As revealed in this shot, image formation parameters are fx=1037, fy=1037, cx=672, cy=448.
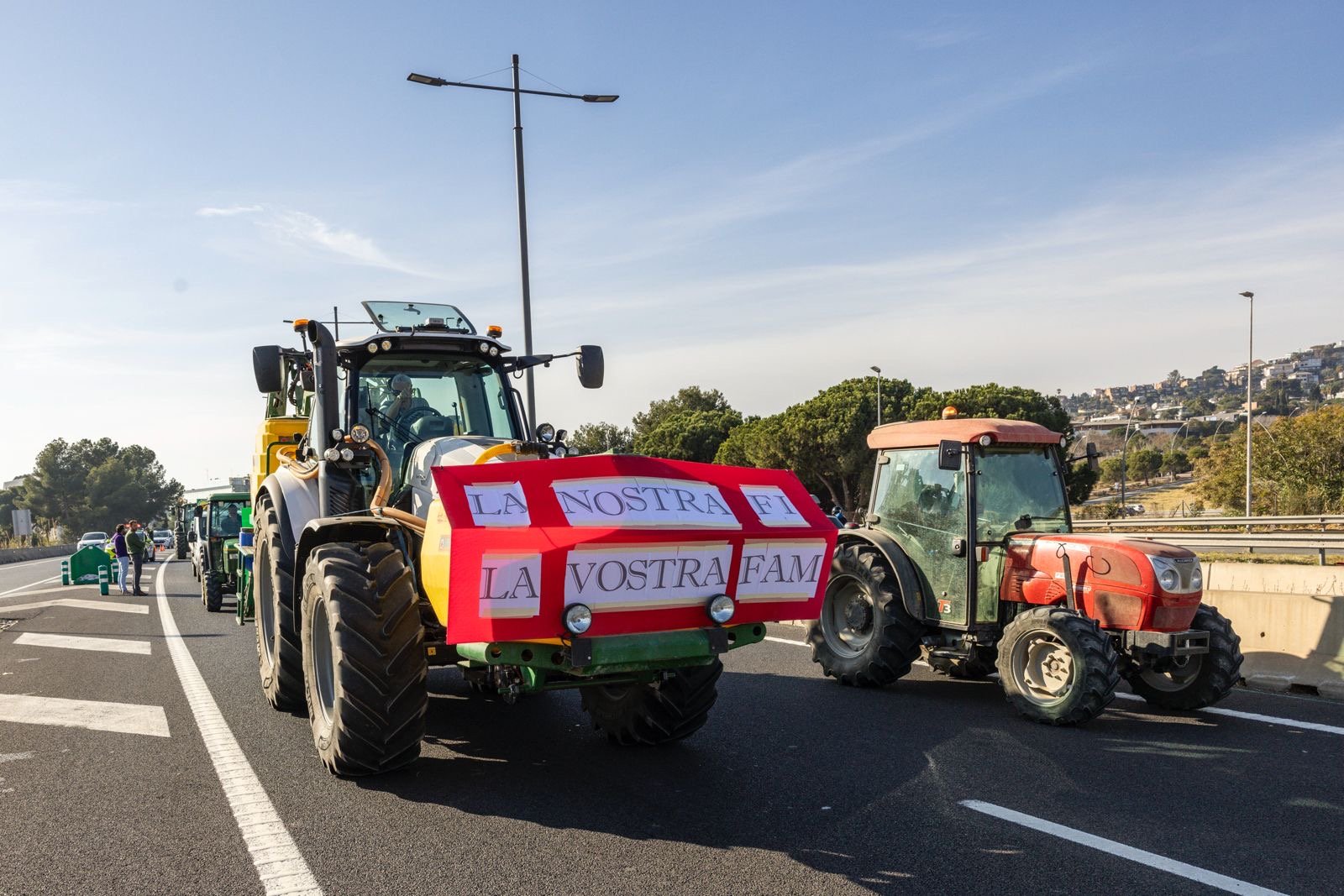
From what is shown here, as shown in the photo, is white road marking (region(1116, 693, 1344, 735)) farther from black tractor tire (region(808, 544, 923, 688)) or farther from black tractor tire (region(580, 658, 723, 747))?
black tractor tire (region(580, 658, 723, 747))

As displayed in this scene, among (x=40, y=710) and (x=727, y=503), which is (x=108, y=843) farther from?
(x=40, y=710)

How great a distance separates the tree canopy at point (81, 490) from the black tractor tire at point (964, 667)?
443 feet

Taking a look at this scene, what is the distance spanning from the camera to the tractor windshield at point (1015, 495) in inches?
336

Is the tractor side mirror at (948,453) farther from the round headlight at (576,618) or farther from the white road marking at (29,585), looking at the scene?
the white road marking at (29,585)

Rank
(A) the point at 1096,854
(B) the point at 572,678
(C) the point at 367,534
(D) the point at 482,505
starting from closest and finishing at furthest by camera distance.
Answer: (A) the point at 1096,854
(D) the point at 482,505
(B) the point at 572,678
(C) the point at 367,534

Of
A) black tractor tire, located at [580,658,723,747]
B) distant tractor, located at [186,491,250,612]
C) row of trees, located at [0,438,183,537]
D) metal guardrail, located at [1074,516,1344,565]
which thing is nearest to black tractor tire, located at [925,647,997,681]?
metal guardrail, located at [1074,516,1344,565]

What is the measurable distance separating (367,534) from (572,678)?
5.91ft

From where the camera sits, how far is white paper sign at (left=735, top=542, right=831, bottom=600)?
18.2 ft

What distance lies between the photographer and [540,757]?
6617mm

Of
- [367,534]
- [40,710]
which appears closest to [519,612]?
[367,534]

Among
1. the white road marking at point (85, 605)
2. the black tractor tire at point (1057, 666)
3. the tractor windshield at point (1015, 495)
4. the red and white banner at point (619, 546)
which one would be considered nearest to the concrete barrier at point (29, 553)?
the white road marking at point (85, 605)

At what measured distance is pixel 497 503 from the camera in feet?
16.6

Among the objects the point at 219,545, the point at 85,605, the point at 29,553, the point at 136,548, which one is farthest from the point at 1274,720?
the point at 29,553

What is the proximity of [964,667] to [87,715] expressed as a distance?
7329 mm
